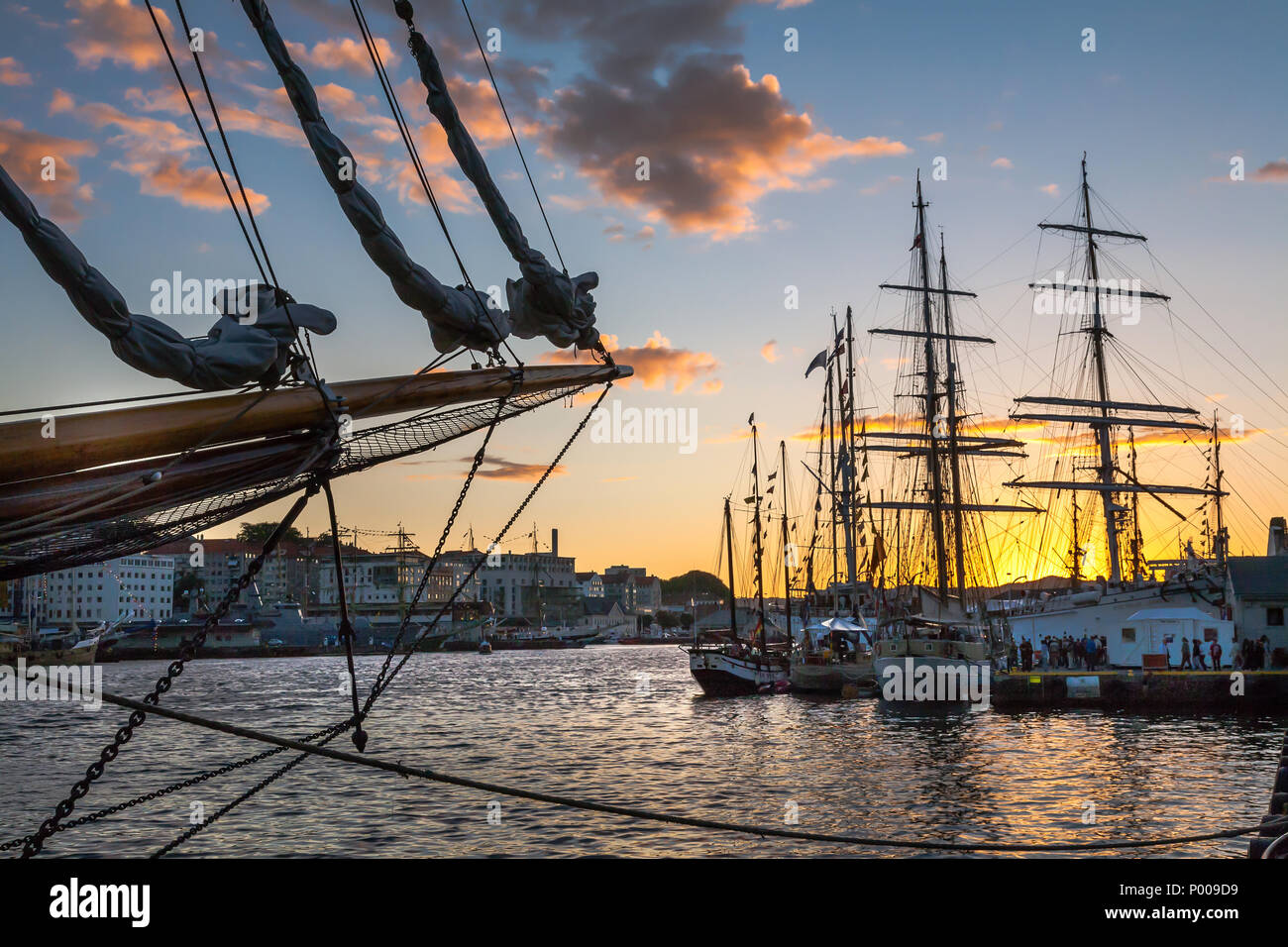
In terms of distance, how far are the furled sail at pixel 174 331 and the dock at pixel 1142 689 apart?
38080mm

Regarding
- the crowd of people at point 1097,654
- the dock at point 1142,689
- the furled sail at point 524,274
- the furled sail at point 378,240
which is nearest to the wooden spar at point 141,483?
the furled sail at point 378,240

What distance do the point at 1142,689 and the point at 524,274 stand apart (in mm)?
36677

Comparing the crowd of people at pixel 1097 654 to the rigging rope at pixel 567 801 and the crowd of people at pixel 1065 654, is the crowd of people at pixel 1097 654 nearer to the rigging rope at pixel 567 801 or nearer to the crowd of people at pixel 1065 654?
the crowd of people at pixel 1065 654

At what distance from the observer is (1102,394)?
67.4 meters

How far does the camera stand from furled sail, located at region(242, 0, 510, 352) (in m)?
7.97

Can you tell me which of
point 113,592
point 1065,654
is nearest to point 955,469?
point 1065,654

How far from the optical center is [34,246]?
6211 millimetres

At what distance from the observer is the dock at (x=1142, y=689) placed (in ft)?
120

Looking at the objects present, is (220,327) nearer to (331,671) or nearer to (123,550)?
(123,550)

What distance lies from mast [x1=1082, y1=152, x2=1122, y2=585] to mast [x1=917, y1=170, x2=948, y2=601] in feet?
32.6

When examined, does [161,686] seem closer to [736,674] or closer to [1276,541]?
[1276,541]

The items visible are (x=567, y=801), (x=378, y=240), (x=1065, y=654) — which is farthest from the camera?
(x=1065, y=654)
